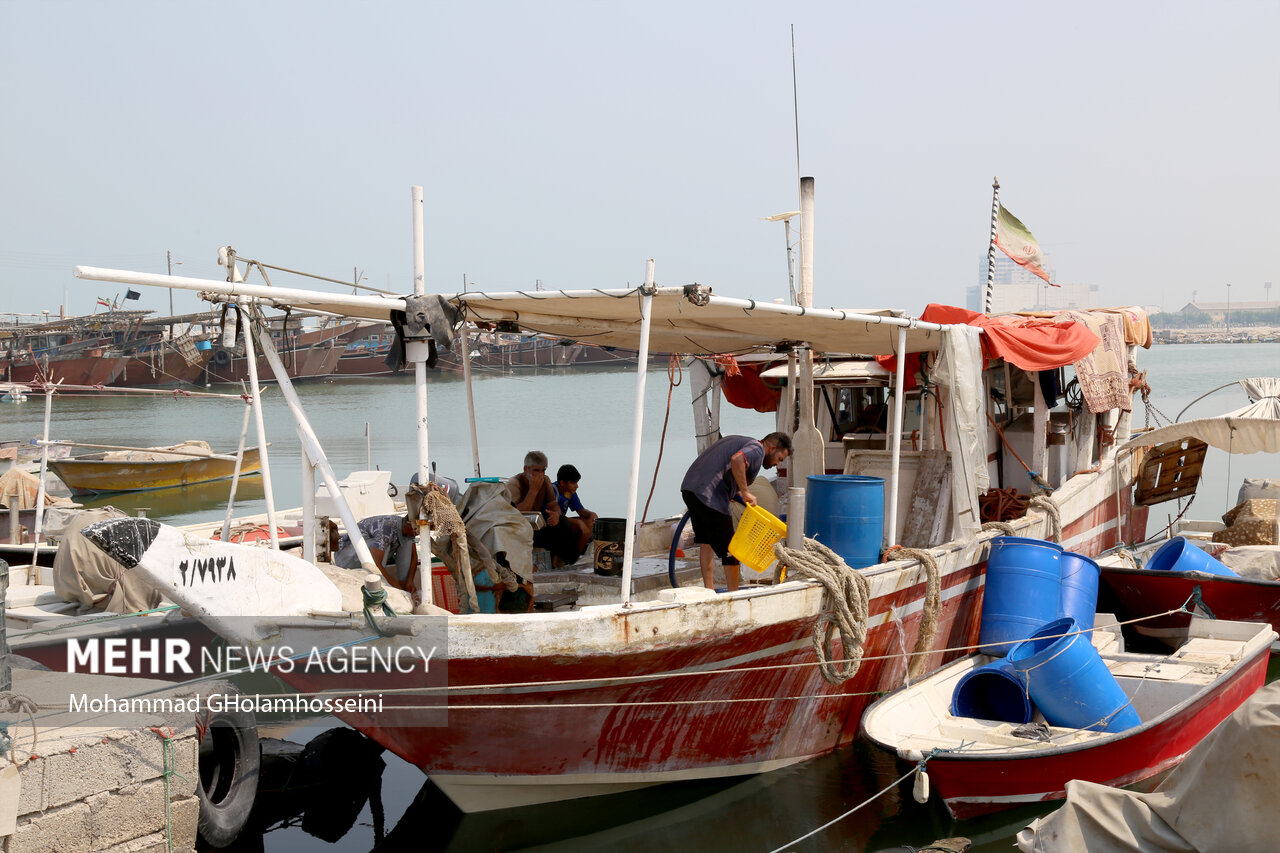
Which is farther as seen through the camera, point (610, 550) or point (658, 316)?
point (610, 550)

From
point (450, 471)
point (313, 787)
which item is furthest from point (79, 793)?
point (450, 471)

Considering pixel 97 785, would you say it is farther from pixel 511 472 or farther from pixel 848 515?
pixel 511 472

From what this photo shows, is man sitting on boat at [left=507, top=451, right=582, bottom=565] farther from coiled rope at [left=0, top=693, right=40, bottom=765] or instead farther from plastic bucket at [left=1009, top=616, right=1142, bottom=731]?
coiled rope at [left=0, top=693, right=40, bottom=765]

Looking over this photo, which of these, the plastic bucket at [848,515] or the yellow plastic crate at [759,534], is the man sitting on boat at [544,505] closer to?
the yellow plastic crate at [759,534]

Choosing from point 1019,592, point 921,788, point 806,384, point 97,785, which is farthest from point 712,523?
point 97,785

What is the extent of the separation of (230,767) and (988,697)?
5.61 meters

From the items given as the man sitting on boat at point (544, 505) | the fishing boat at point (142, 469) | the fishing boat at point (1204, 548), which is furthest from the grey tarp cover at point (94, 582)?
the fishing boat at point (142, 469)

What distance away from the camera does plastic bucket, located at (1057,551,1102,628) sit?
9.09 meters

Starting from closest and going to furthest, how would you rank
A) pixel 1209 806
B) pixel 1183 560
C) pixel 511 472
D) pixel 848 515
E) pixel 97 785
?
pixel 1209 806 < pixel 97 785 < pixel 848 515 < pixel 1183 560 < pixel 511 472

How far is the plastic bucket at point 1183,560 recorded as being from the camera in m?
11.1

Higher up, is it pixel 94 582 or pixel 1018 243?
pixel 1018 243

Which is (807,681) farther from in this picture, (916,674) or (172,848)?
(172,848)

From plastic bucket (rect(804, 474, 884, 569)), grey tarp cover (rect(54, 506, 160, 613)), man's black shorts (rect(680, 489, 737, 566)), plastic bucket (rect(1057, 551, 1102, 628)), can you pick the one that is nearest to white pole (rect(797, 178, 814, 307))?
plastic bucket (rect(804, 474, 884, 569))

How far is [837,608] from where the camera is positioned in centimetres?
712
